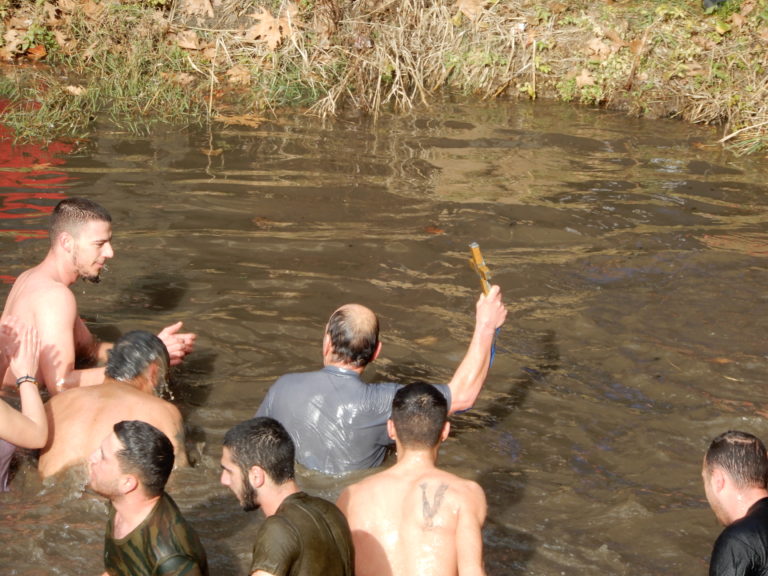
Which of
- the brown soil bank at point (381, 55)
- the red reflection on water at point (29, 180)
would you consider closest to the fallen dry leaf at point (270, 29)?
the brown soil bank at point (381, 55)

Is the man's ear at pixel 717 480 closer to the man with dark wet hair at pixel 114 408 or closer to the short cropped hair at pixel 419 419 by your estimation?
the short cropped hair at pixel 419 419

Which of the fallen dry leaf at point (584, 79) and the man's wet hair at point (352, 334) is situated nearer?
the man's wet hair at point (352, 334)

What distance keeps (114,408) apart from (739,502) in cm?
328

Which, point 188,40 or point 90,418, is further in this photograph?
point 188,40

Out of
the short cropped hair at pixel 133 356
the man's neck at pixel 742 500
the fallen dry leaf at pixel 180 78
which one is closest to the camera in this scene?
the man's neck at pixel 742 500

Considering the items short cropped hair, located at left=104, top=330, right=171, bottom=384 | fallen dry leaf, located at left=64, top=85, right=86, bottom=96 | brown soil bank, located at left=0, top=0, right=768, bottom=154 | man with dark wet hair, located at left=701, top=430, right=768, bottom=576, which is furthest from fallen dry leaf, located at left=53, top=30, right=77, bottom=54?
man with dark wet hair, located at left=701, top=430, right=768, bottom=576

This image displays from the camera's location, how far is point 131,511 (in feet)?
13.5

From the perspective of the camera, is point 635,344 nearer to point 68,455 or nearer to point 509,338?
point 509,338

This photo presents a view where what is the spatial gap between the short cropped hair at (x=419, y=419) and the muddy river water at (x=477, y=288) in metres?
1.10

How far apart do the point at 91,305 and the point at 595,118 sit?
777 centimetres

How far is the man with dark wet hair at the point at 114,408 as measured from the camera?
554 centimetres

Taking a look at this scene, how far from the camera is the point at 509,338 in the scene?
7.98 metres

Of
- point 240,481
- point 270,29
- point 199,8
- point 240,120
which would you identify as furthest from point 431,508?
point 199,8

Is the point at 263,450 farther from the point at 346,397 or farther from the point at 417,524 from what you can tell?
the point at 346,397
